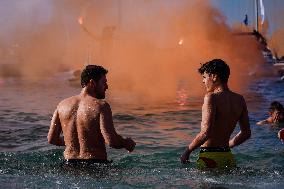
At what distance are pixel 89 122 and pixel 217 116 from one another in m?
1.78

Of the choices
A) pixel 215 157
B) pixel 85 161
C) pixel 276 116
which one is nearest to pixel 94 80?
pixel 85 161

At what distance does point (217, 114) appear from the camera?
7055 millimetres

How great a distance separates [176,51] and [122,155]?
90.7 feet

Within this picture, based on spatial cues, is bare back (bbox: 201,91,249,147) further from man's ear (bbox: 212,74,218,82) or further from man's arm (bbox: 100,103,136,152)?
man's arm (bbox: 100,103,136,152)

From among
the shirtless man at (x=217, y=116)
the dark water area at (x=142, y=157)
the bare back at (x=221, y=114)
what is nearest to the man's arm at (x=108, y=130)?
the dark water area at (x=142, y=157)

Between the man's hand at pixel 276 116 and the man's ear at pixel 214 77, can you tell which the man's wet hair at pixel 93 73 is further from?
the man's hand at pixel 276 116

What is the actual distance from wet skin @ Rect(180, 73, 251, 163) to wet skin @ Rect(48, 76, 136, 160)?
969 mm

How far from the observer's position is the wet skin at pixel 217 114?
22.7 ft

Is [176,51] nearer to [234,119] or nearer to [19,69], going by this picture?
[234,119]

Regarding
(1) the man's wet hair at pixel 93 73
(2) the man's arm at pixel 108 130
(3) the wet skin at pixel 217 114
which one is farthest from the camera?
(3) the wet skin at pixel 217 114

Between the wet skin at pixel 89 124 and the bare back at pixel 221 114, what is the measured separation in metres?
1.11

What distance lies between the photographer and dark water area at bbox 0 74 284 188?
22.6ft

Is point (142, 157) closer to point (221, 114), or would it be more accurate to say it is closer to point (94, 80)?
point (221, 114)

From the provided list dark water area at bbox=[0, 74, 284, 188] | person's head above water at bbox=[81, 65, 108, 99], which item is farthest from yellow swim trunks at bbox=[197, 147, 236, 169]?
person's head above water at bbox=[81, 65, 108, 99]
